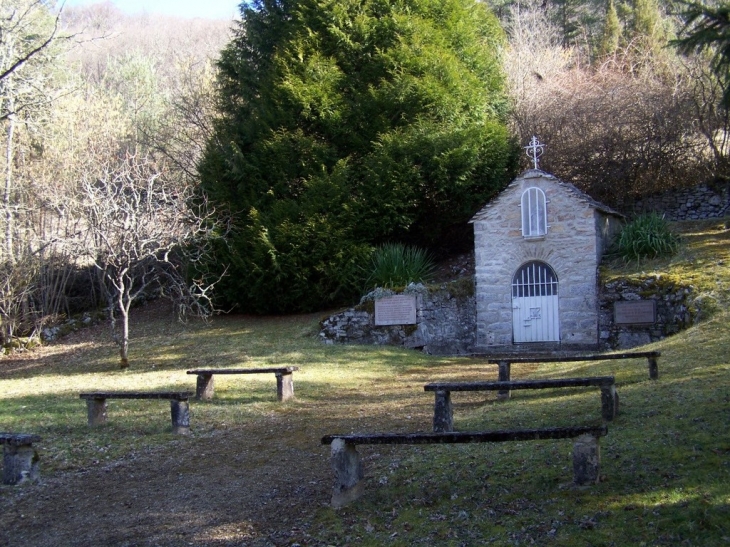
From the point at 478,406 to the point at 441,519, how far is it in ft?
16.4

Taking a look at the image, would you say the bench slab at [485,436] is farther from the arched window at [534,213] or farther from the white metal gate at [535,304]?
the arched window at [534,213]

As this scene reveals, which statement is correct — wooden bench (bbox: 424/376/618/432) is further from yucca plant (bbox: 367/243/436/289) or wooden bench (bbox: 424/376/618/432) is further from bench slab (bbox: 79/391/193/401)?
yucca plant (bbox: 367/243/436/289)

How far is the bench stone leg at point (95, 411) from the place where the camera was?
32.8 feet

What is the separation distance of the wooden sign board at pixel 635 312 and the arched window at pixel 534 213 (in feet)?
8.21

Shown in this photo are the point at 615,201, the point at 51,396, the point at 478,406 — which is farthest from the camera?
the point at 615,201

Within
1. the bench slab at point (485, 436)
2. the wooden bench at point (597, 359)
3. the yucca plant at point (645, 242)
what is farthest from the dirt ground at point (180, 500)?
the yucca plant at point (645, 242)

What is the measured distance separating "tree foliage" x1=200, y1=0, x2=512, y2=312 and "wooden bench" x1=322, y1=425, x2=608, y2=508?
13947mm

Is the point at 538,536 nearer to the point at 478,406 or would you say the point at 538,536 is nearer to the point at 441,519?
the point at 441,519

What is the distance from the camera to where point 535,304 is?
17453 mm

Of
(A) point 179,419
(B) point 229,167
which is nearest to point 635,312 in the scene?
(A) point 179,419

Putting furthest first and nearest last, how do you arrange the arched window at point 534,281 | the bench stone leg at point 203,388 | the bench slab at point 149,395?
the arched window at point 534,281 → the bench stone leg at point 203,388 → the bench slab at point 149,395

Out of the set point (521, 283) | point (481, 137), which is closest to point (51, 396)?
point (521, 283)

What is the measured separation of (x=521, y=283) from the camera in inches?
696

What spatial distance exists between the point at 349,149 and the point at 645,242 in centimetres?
908
